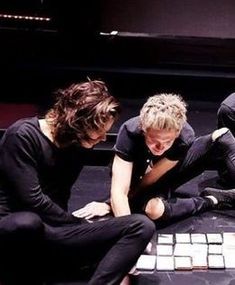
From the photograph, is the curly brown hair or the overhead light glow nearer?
the curly brown hair

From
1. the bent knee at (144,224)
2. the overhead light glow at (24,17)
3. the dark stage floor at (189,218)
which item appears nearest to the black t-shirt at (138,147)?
the dark stage floor at (189,218)

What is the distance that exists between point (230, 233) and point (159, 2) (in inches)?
87.9

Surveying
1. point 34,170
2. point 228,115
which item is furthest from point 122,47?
point 34,170

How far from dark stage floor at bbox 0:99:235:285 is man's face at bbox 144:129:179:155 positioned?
0.51 metres

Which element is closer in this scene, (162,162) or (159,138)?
(159,138)

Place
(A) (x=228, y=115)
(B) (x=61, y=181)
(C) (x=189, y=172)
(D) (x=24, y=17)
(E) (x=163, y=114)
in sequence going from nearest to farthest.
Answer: (B) (x=61, y=181) → (E) (x=163, y=114) → (C) (x=189, y=172) → (A) (x=228, y=115) → (D) (x=24, y=17)

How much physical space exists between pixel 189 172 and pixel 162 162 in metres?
0.23

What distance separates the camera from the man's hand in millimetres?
2658

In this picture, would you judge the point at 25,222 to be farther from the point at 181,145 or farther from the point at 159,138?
the point at 181,145

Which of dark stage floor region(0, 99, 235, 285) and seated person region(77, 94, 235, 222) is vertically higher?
seated person region(77, 94, 235, 222)

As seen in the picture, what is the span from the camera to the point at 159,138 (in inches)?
91.3

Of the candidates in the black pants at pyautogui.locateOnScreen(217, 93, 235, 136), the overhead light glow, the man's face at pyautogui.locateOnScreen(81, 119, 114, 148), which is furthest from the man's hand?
the overhead light glow

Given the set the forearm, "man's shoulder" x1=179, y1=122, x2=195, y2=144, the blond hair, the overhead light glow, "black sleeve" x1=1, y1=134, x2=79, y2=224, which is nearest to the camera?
"black sleeve" x1=1, y1=134, x2=79, y2=224

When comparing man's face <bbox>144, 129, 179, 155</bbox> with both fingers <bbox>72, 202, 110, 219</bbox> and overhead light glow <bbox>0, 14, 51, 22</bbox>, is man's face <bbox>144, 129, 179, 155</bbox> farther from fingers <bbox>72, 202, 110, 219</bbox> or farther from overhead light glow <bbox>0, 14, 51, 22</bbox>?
overhead light glow <bbox>0, 14, 51, 22</bbox>
